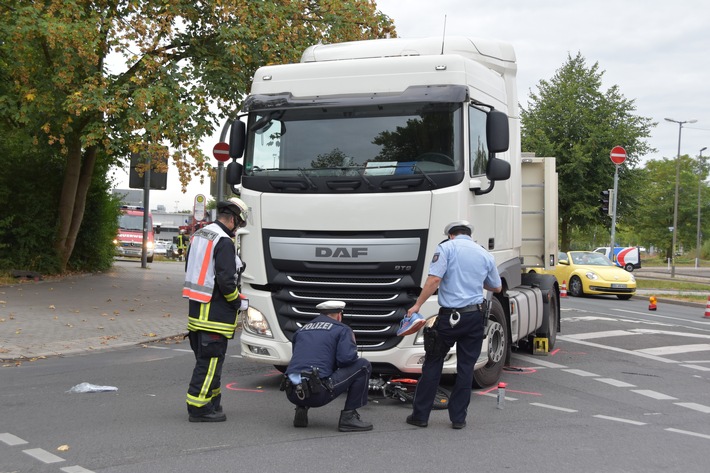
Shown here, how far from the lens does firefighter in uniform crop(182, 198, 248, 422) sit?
699 cm

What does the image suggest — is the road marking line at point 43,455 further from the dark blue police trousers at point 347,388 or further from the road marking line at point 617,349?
the road marking line at point 617,349

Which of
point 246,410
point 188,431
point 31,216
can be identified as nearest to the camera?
point 188,431

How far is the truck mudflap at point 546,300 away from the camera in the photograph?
455 inches

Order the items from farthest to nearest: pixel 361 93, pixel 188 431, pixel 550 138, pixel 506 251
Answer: pixel 550 138
pixel 506 251
pixel 361 93
pixel 188 431

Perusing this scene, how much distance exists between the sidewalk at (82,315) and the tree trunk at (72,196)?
A: 0.88 meters

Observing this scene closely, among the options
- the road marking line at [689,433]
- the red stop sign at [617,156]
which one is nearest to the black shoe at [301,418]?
the road marking line at [689,433]

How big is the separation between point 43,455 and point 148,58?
12746mm

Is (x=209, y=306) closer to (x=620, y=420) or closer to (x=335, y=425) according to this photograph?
(x=335, y=425)

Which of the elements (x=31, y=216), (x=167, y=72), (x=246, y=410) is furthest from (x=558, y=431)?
(x=31, y=216)

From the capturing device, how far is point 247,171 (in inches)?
332

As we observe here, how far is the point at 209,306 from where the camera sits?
23.0ft

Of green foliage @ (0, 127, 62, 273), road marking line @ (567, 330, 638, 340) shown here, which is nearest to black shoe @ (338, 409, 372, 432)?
road marking line @ (567, 330, 638, 340)

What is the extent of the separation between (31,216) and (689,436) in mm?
17556

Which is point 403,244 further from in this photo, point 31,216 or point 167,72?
point 31,216
